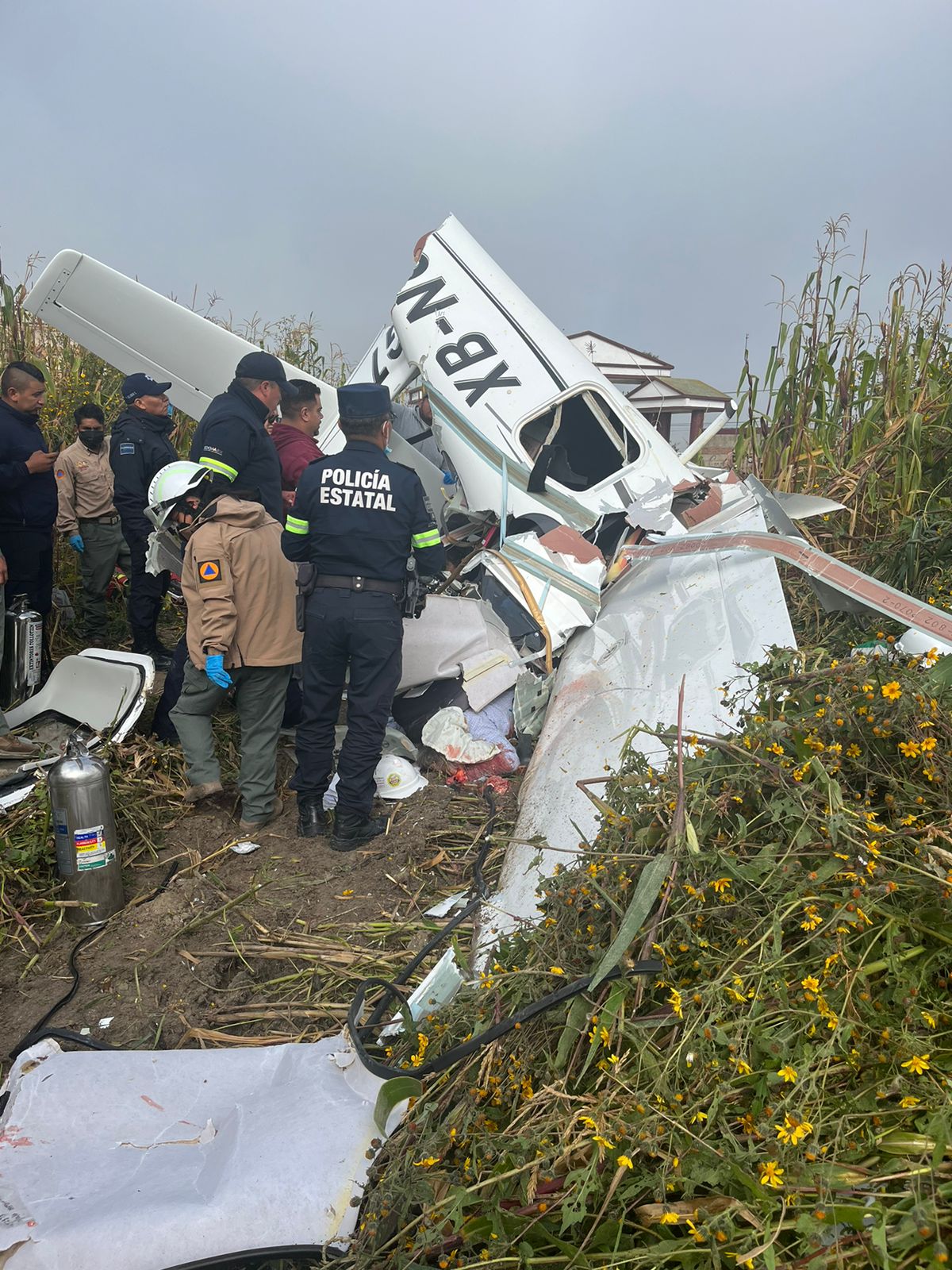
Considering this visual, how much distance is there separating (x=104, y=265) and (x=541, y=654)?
208 inches

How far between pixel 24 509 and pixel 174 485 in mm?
1732

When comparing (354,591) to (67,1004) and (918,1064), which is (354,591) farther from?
(918,1064)

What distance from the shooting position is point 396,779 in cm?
456

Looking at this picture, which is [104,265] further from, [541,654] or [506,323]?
[541,654]

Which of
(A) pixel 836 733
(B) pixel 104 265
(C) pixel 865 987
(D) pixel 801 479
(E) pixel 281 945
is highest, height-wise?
(B) pixel 104 265

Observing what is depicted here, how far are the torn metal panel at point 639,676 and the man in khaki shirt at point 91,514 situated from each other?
4.02 m

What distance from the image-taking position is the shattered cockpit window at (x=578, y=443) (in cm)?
606

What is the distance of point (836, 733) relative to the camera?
2.06m

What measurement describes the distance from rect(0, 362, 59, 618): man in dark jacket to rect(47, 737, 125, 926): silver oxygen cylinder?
7.99 feet

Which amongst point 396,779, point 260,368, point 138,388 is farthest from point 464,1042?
point 138,388

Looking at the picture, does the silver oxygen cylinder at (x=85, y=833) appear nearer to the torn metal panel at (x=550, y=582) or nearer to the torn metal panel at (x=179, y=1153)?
the torn metal panel at (x=179, y=1153)

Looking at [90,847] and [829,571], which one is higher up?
[829,571]

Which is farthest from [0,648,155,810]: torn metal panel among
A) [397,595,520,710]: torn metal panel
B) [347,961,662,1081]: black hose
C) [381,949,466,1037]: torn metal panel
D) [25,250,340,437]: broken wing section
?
[25,250,340,437]: broken wing section

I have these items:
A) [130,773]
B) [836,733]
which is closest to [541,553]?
[130,773]
